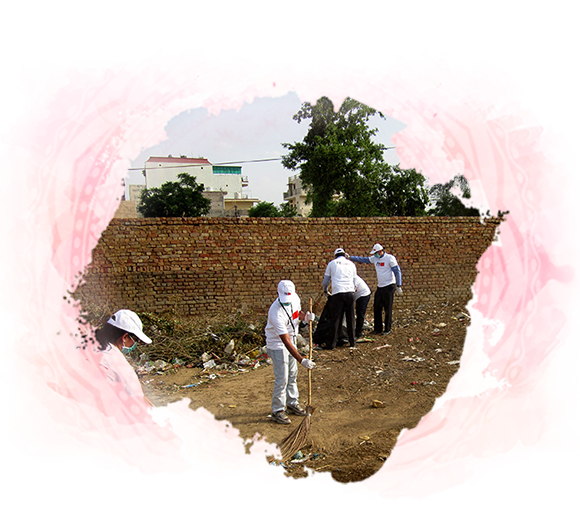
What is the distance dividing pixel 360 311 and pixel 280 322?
3.82 metres

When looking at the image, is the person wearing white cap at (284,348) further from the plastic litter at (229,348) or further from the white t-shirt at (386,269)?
the white t-shirt at (386,269)

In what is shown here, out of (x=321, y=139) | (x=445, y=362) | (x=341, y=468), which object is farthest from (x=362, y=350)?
(x=321, y=139)

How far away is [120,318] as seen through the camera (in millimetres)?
2871

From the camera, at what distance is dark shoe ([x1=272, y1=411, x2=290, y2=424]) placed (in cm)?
468

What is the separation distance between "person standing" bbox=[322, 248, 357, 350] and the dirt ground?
42cm

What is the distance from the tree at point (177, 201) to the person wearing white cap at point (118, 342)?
473 centimetres

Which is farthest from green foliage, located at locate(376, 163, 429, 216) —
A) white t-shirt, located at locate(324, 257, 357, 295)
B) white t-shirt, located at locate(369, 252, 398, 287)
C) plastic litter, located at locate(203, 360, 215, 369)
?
plastic litter, located at locate(203, 360, 215, 369)

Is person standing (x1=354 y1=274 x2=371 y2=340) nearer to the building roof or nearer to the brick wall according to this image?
the brick wall

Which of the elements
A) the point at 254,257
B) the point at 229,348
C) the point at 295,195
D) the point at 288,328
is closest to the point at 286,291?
the point at 288,328

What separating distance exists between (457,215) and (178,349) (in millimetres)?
6849

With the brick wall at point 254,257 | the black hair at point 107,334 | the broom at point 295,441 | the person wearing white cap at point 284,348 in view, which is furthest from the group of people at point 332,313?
the black hair at point 107,334

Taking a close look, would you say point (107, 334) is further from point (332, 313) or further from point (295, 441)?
point (332, 313)

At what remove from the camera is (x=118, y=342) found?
115 inches

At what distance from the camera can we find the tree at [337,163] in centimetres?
876
